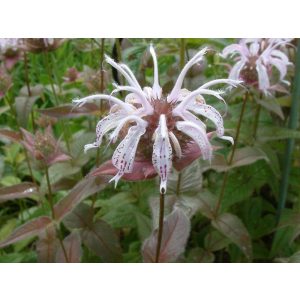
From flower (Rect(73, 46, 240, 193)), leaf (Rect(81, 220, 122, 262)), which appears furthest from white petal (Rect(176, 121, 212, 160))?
leaf (Rect(81, 220, 122, 262))

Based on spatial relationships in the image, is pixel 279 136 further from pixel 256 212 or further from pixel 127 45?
pixel 127 45

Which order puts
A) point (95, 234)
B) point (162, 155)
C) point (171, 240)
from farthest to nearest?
point (95, 234), point (171, 240), point (162, 155)

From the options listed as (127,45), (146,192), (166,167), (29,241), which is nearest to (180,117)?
(166,167)

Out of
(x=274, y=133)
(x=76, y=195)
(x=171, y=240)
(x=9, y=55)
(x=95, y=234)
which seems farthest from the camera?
(x=9, y=55)

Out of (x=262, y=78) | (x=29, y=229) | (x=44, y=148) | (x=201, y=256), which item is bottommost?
(x=201, y=256)

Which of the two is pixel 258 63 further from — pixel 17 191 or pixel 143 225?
pixel 17 191

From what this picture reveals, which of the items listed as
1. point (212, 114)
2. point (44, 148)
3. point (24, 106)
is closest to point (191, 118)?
point (212, 114)
